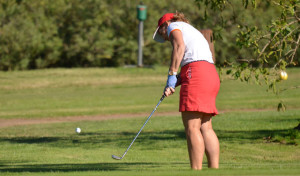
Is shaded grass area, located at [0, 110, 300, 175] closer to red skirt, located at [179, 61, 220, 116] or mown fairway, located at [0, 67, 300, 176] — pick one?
mown fairway, located at [0, 67, 300, 176]

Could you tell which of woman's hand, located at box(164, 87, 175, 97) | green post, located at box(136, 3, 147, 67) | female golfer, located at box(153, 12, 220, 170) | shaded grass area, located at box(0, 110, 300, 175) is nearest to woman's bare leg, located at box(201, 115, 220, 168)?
female golfer, located at box(153, 12, 220, 170)

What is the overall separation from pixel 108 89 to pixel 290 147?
16.5m

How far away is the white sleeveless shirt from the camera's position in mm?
6934

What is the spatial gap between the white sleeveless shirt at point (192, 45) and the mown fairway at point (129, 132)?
1.25m

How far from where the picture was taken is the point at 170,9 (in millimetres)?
38500

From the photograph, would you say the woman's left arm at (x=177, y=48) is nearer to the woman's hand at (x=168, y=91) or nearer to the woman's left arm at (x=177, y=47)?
the woman's left arm at (x=177, y=47)

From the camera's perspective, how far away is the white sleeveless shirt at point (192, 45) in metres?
6.93

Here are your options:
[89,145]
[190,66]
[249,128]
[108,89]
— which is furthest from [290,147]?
[108,89]

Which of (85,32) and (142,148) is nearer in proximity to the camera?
(142,148)

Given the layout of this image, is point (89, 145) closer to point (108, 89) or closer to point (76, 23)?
point (108, 89)

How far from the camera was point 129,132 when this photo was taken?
45.1 feet

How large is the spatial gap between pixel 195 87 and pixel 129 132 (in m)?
7.06

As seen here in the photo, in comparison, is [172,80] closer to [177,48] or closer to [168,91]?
[168,91]

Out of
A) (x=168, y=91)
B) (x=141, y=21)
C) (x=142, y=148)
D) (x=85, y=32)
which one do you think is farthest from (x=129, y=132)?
(x=85, y=32)
